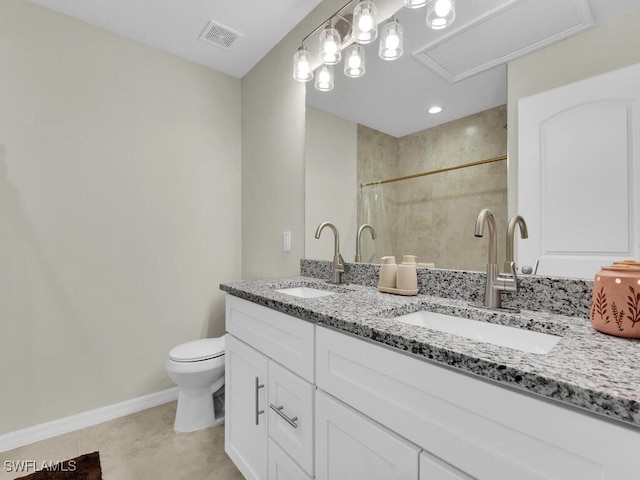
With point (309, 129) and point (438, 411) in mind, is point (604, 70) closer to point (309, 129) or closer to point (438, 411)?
point (438, 411)

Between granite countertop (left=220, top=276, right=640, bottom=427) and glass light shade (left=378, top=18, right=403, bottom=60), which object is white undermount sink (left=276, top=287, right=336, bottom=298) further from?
glass light shade (left=378, top=18, right=403, bottom=60)

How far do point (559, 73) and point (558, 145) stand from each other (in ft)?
0.71

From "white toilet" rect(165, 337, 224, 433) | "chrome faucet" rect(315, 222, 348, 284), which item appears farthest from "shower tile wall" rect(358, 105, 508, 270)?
"white toilet" rect(165, 337, 224, 433)

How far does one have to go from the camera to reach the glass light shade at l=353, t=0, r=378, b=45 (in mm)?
1439

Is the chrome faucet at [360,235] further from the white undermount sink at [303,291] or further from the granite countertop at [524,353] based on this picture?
the granite countertop at [524,353]

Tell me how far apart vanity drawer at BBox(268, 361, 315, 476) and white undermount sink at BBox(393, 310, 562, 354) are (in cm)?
40

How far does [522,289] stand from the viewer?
992 mm

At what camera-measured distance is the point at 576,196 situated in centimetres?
91

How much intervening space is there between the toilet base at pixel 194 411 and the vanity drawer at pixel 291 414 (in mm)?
888

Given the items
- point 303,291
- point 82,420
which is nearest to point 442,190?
point 303,291

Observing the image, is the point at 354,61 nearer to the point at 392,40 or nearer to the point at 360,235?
the point at 392,40

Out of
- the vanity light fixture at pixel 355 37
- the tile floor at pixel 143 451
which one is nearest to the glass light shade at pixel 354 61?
the vanity light fixture at pixel 355 37

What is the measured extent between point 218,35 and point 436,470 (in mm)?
2401

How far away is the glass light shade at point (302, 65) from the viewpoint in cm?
176
